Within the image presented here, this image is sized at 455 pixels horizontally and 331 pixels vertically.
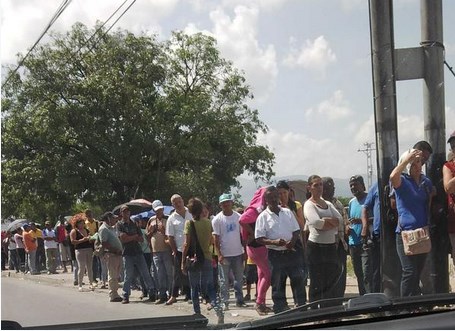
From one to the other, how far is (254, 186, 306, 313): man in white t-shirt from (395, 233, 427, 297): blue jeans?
59 centimetres

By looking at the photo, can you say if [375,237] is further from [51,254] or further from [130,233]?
[51,254]

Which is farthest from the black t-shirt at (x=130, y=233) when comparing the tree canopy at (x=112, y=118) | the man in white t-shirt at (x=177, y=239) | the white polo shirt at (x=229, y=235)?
the white polo shirt at (x=229, y=235)

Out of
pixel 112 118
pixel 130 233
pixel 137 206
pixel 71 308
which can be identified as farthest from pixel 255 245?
pixel 112 118

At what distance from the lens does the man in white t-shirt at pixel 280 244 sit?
376cm

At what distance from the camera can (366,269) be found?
4156mm

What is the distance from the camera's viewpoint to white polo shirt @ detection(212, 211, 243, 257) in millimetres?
5332

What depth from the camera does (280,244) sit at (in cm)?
461

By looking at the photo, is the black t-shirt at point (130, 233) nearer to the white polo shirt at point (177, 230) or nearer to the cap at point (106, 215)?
the cap at point (106, 215)

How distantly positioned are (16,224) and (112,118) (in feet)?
2.50

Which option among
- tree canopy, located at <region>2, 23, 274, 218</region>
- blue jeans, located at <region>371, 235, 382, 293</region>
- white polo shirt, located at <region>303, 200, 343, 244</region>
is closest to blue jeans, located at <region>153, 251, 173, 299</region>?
white polo shirt, located at <region>303, 200, 343, 244</region>

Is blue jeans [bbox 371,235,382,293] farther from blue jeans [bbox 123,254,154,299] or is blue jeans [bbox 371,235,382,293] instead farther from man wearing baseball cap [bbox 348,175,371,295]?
blue jeans [bbox 123,254,154,299]

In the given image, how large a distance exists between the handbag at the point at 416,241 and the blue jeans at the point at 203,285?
49.0 inches

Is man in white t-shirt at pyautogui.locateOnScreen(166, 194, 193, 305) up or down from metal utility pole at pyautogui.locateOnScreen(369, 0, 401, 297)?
down

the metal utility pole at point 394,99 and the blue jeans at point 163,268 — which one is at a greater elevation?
the metal utility pole at point 394,99
